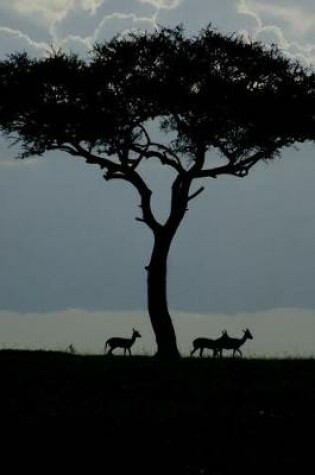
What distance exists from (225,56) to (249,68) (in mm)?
1312

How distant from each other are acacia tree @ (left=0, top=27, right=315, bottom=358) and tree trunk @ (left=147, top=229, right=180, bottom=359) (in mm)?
1013

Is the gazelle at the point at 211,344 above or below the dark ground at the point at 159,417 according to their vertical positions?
above

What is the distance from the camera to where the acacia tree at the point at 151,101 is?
4669 centimetres

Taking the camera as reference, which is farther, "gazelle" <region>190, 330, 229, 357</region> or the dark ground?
"gazelle" <region>190, 330, 229, 357</region>

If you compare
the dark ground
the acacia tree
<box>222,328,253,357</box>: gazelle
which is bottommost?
the dark ground

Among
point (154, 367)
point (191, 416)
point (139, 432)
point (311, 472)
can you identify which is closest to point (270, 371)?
point (154, 367)

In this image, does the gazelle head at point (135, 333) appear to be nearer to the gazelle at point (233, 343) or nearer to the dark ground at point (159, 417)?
the gazelle at point (233, 343)

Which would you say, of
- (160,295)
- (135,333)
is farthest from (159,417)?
(135,333)

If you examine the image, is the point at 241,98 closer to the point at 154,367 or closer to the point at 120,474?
the point at 154,367

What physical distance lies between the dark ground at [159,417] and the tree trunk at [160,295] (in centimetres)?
982

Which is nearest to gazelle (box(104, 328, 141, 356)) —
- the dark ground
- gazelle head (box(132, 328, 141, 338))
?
gazelle head (box(132, 328, 141, 338))

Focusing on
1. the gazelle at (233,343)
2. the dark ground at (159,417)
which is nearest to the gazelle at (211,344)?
the gazelle at (233,343)

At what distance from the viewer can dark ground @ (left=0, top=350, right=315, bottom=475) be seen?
19.1 metres

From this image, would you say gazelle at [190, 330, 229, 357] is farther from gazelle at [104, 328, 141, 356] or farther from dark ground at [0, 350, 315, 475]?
dark ground at [0, 350, 315, 475]
